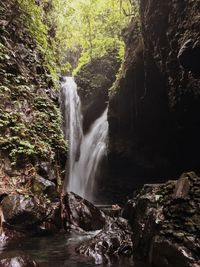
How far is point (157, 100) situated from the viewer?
44.2ft

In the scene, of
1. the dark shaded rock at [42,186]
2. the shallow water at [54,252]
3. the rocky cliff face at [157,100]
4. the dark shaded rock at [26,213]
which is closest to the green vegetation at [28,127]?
the dark shaded rock at [42,186]

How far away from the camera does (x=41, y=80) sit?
41.4 feet

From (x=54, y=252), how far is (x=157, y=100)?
28.3ft

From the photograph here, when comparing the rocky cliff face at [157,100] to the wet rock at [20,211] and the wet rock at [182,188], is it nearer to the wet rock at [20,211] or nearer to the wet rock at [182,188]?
the wet rock at [182,188]

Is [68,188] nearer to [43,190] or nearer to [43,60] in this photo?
[43,60]

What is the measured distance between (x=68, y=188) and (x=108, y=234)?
990 centimetres

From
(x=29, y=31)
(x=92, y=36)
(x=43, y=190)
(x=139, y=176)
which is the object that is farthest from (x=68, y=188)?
(x=92, y=36)

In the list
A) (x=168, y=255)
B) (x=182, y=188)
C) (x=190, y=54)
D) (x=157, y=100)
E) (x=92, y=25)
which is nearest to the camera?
(x=168, y=255)

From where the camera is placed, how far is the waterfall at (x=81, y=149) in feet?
54.5

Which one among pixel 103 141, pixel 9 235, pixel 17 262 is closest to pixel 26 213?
pixel 9 235

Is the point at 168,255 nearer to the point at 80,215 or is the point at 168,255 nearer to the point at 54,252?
the point at 54,252

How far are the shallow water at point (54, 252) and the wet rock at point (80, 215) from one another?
683mm

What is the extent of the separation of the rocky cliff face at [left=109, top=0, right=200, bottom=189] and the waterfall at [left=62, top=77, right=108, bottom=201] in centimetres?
120

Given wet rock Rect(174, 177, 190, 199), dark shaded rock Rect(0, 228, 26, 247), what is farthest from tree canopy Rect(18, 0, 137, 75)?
wet rock Rect(174, 177, 190, 199)
